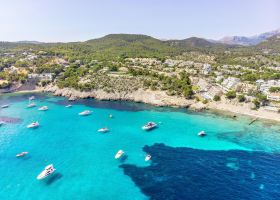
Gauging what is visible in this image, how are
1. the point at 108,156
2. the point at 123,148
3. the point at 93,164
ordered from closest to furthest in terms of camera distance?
the point at 93,164
the point at 108,156
the point at 123,148

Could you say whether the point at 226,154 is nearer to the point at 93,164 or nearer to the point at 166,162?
the point at 166,162

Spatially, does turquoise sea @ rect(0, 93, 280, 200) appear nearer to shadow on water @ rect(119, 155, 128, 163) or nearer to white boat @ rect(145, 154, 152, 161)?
shadow on water @ rect(119, 155, 128, 163)

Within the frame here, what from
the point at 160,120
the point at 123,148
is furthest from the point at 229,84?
the point at 123,148

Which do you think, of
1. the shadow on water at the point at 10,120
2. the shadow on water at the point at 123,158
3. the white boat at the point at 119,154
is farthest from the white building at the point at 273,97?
the shadow on water at the point at 10,120

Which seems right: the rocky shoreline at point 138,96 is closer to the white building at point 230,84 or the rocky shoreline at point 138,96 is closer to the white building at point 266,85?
the white building at point 230,84

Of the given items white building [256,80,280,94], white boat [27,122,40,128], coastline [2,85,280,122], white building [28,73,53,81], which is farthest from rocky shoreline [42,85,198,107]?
white building [256,80,280,94]
